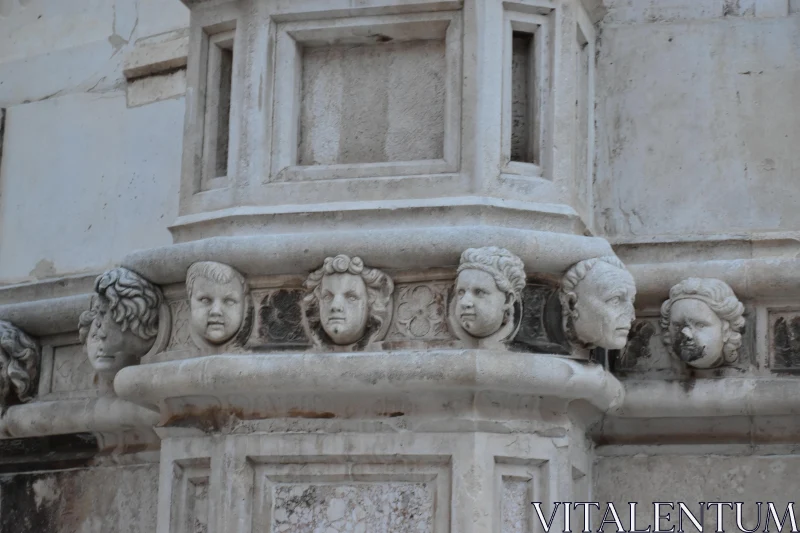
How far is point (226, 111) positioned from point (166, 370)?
2.06ft

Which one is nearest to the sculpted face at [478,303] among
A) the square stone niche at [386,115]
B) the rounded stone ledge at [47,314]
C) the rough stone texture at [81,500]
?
the square stone niche at [386,115]

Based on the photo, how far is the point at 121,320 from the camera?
4.00 m

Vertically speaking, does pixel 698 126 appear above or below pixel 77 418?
above

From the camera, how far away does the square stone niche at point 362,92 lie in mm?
3906

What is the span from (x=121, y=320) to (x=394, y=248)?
0.68m

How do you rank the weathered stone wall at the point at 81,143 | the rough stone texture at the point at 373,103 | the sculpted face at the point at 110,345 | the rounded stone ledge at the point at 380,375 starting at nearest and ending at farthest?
the rounded stone ledge at the point at 380,375 < the rough stone texture at the point at 373,103 < the sculpted face at the point at 110,345 < the weathered stone wall at the point at 81,143

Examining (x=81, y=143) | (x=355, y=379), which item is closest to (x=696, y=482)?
(x=355, y=379)

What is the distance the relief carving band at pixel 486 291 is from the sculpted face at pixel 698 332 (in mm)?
418

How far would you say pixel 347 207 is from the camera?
382 centimetres

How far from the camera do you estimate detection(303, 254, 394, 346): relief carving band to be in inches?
147

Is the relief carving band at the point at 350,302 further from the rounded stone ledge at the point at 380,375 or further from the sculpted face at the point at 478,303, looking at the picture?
the sculpted face at the point at 478,303

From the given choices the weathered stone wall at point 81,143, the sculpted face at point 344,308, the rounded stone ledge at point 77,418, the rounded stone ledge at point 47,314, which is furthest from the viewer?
the weathered stone wall at point 81,143

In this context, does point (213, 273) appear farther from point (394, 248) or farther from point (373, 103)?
point (373, 103)

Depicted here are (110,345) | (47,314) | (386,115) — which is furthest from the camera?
(47,314)
